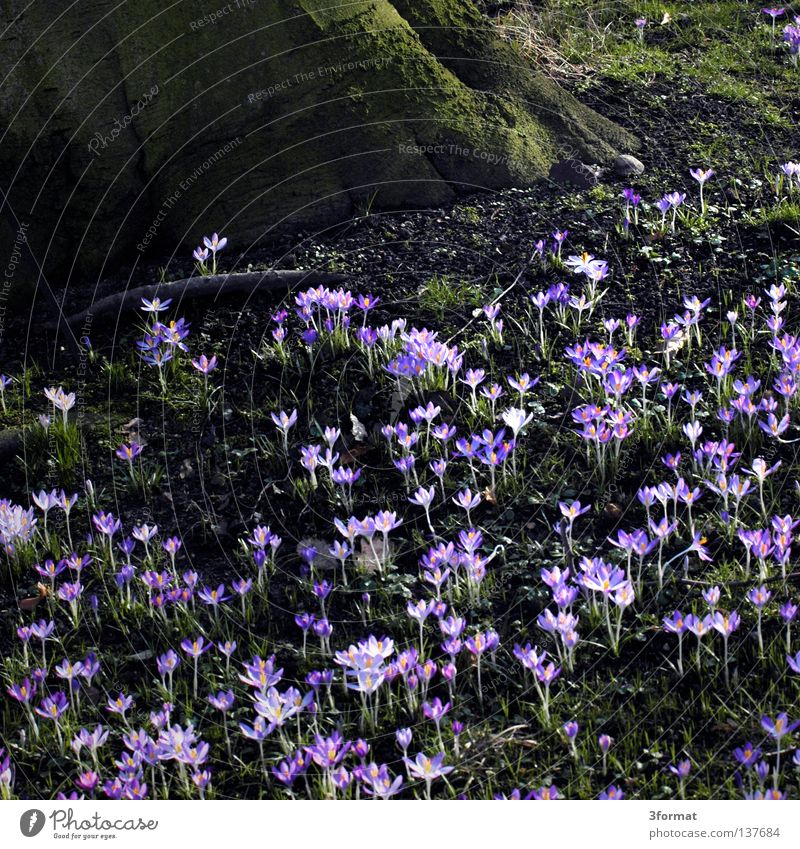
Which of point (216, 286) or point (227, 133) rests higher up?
point (227, 133)

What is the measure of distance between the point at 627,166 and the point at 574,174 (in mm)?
→ 318

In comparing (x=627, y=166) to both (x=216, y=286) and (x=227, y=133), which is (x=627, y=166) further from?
(x=216, y=286)

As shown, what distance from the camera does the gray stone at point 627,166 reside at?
5.67 metres

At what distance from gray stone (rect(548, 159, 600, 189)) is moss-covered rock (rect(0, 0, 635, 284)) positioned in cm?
11

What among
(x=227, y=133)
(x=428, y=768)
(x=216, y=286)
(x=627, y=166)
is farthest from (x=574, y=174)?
(x=428, y=768)

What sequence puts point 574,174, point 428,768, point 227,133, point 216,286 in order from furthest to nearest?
point 574,174
point 227,133
point 216,286
point 428,768

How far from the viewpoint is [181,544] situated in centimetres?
402

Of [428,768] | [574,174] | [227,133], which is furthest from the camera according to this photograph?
[574,174]

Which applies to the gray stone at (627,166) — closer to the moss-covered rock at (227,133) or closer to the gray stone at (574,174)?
the gray stone at (574,174)

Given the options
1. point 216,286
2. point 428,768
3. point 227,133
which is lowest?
point 428,768

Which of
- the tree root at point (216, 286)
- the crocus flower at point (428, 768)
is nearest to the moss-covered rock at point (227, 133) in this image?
the tree root at point (216, 286)

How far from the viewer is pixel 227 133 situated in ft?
17.8

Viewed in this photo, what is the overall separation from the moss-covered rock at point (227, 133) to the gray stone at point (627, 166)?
0.46 metres

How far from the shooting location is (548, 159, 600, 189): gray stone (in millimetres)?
5566
